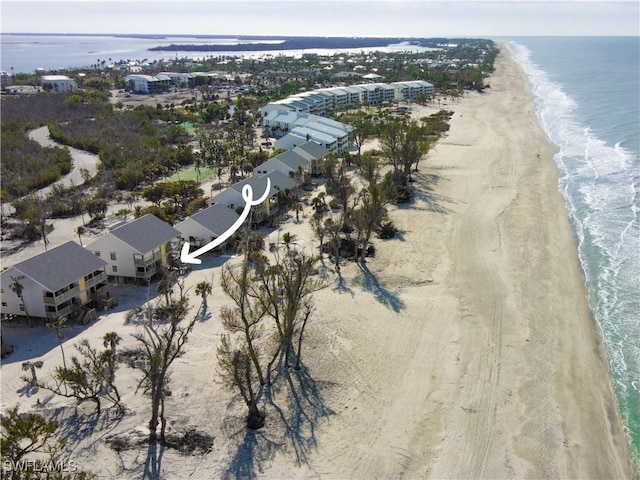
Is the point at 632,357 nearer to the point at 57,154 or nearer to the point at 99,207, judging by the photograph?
the point at 99,207

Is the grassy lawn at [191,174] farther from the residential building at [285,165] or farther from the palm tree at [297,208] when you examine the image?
the palm tree at [297,208]

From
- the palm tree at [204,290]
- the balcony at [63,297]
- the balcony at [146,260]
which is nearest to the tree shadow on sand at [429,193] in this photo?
the palm tree at [204,290]

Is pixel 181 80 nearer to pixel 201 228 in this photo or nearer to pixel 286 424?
pixel 201 228

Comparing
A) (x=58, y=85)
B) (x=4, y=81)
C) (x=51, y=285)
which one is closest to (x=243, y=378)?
(x=51, y=285)

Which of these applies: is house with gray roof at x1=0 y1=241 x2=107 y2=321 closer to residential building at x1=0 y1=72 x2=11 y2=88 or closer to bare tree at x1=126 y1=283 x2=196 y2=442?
bare tree at x1=126 y1=283 x2=196 y2=442

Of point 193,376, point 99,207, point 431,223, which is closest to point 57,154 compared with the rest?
point 99,207

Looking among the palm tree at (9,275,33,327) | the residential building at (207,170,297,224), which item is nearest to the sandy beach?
the palm tree at (9,275,33,327)
